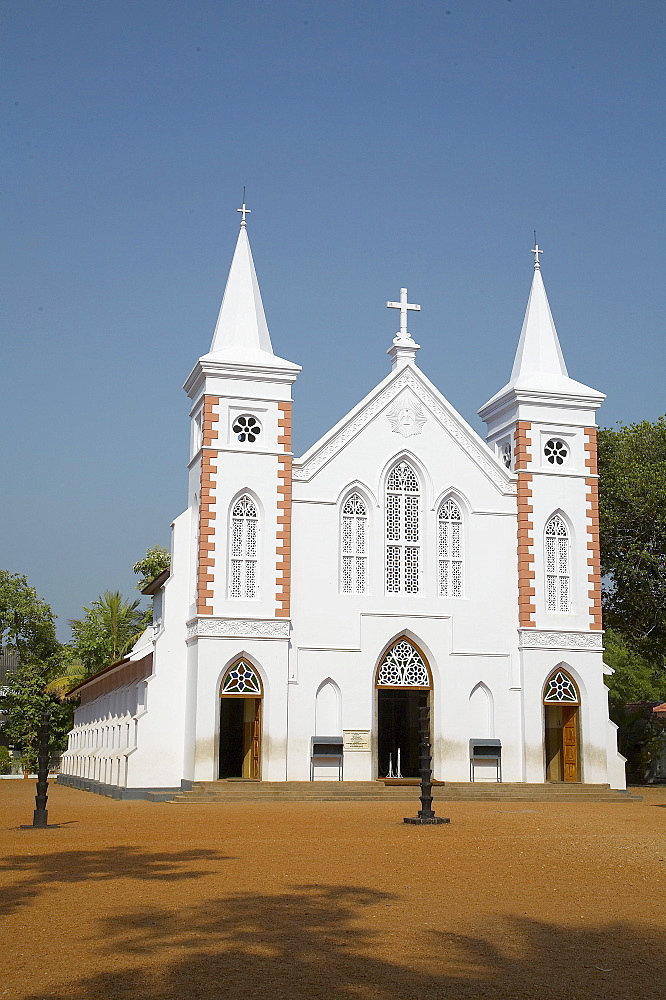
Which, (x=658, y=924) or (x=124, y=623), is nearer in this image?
(x=658, y=924)

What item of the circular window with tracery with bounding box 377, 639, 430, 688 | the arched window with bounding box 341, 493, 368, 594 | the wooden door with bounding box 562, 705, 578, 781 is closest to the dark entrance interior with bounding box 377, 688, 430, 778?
the circular window with tracery with bounding box 377, 639, 430, 688

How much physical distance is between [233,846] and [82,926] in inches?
264

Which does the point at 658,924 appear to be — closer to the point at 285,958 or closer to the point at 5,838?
the point at 285,958

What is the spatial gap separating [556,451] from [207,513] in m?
A: 10.8

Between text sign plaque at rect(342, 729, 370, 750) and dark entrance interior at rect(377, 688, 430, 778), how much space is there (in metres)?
3.41

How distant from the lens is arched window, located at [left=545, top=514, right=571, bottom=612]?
32688mm

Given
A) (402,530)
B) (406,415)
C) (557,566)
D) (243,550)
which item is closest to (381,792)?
(243,550)

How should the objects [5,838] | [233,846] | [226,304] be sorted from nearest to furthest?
1. [233,846]
2. [5,838]
3. [226,304]

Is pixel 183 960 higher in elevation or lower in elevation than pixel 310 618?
lower

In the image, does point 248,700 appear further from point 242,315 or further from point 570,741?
point 242,315

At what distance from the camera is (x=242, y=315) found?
108 ft

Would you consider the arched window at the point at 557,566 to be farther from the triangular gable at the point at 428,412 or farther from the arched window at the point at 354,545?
the arched window at the point at 354,545

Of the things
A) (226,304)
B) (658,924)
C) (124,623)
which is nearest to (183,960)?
(658,924)

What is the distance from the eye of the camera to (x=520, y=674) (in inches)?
1249
